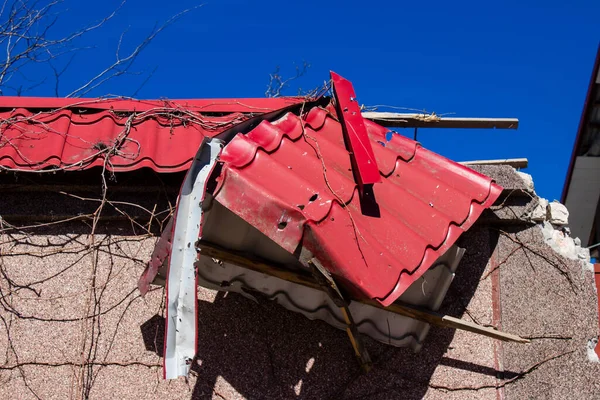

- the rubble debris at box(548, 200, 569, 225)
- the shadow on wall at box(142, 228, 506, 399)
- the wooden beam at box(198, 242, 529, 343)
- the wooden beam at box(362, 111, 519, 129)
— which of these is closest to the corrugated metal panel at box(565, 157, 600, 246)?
the wooden beam at box(362, 111, 519, 129)

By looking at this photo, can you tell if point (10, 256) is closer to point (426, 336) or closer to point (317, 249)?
point (317, 249)

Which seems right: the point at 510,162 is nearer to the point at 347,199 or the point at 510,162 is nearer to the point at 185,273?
the point at 347,199

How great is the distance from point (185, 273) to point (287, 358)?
119 cm

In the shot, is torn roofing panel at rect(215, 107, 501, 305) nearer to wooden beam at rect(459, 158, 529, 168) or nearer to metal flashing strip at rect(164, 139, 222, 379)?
metal flashing strip at rect(164, 139, 222, 379)

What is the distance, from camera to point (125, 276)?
14.2 ft

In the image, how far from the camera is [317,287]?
12.2ft

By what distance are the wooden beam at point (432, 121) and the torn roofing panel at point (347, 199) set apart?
112 cm

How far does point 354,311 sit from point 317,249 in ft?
3.38

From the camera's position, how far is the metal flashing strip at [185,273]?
9.89 ft

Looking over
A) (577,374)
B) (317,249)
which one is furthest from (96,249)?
(577,374)

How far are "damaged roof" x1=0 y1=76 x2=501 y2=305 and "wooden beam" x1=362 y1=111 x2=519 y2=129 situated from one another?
96 cm

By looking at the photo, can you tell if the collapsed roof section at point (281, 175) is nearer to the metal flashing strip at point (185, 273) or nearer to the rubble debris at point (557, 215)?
the metal flashing strip at point (185, 273)

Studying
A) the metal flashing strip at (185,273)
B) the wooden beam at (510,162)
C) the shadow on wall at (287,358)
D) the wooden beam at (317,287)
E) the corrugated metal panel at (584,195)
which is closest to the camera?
the metal flashing strip at (185,273)

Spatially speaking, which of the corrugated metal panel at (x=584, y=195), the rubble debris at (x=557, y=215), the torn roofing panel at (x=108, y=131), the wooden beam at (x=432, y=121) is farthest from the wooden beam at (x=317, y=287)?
the corrugated metal panel at (x=584, y=195)
